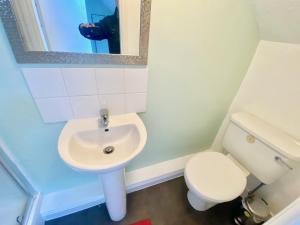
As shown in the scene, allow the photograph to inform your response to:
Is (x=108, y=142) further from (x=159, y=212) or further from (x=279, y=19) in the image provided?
(x=279, y=19)

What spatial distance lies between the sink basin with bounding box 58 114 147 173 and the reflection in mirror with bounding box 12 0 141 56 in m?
0.41

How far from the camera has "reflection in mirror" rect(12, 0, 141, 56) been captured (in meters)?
0.67

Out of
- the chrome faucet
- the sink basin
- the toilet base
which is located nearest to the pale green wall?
the sink basin

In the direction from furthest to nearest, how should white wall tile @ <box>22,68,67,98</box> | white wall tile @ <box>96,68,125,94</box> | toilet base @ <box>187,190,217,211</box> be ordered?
Answer: toilet base @ <box>187,190,217,211</box>
white wall tile @ <box>96,68,125,94</box>
white wall tile @ <box>22,68,67,98</box>

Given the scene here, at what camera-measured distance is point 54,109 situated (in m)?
0.86

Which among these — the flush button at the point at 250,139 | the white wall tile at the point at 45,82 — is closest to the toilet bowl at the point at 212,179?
the flush button at the point at 250,139

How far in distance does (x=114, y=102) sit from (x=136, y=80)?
0.65ft

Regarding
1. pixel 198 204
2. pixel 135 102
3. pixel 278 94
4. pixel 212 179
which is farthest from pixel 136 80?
pixel 198 204

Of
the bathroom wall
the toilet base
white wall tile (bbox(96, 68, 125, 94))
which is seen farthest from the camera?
the toilet base

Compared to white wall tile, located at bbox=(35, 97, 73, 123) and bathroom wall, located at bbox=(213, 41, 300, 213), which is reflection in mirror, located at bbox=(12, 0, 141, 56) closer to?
white wall tile, located at bbox=(35, 97, 73, 123)

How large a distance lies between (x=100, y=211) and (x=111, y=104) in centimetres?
91

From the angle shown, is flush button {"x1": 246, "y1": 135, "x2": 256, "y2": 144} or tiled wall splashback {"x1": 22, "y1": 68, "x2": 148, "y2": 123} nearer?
tiled wall splashback {"x1": 22, "y1": 68, "x2": 148, "y2": 123}

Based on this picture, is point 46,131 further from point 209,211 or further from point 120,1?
point 209,211

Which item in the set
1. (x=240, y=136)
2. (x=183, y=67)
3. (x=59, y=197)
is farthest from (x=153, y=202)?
(x=183, y=67)
